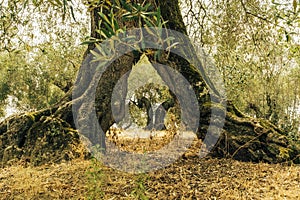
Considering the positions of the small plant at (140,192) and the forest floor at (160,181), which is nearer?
the small plant at (140,192)

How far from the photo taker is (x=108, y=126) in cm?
573

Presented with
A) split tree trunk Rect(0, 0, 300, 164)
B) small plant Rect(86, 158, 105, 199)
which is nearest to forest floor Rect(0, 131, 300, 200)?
small plant Rect(86, 158, 105, 199)

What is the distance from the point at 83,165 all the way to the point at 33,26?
13.6 feet

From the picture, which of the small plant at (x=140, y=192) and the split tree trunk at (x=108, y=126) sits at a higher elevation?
the split tree trunk at (x=108, y=126)

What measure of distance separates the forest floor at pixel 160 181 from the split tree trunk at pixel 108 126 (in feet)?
0.87

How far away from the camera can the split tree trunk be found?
5.37m

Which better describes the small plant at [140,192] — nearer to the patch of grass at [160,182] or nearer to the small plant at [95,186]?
the patch of grass at [160,182]

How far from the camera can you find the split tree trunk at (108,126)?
17.6 ft

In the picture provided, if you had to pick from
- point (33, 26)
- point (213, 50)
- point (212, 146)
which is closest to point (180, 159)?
point (212, 146)

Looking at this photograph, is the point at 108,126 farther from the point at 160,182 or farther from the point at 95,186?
the point at 95,186

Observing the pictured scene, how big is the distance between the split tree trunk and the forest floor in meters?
0.27

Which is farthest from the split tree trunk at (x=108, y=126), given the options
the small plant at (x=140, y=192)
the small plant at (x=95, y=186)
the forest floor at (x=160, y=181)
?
the small plant at (x=140, y=192)

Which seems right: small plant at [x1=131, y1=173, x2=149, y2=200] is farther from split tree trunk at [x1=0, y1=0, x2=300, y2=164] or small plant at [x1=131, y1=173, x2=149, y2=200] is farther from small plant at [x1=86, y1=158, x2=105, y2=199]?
split tree trunk at [x1=0, y1=0, x2=300, y2=164]

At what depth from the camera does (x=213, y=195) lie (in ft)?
12.8
